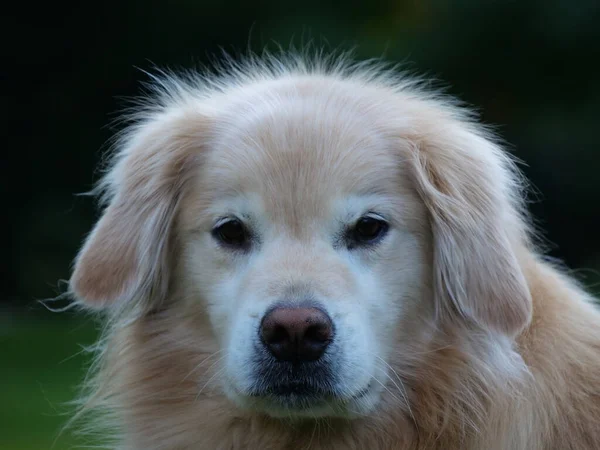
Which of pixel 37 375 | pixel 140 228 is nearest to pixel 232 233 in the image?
pixel 140 228

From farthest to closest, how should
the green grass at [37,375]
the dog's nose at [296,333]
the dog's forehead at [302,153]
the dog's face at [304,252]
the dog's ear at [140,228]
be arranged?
the green grass at [37,375]
the dog's ear at [140,228]
the dog's forehead at [302,153]
the dog's face at [304,252]
the dog's nose at [296,333]

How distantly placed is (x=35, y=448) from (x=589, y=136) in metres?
8.53

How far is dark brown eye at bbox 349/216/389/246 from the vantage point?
4367mm

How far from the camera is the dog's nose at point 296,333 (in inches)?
156

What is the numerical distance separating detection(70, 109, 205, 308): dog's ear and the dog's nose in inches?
34.7

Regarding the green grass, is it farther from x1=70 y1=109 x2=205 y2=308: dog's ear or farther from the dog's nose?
the dog's nose

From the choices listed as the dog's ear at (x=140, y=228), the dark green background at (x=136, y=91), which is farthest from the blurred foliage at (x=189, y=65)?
the dog's ear at (x=140, y=228)

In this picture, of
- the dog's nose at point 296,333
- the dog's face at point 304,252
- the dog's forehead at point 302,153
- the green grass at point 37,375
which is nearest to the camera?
the dog's nose at point 296,333

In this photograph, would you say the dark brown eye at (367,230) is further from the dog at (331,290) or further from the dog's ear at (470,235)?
the dog's ear at (470,235)

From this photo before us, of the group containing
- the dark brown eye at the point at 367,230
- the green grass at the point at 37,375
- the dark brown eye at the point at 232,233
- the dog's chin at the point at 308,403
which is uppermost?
the dark brown eye at the point at 367,230

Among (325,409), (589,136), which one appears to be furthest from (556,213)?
(325,409)

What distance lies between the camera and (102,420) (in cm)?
510

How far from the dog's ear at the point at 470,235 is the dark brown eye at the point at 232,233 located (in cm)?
80

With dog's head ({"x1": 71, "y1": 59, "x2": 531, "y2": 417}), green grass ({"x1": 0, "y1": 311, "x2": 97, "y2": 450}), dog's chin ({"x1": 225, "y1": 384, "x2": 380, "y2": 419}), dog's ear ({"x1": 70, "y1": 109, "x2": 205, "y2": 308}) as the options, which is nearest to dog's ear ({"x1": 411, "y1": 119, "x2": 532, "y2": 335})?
dog's head ({"x1": 71, "y1": 59, "x2": 531, "y2": 417})
